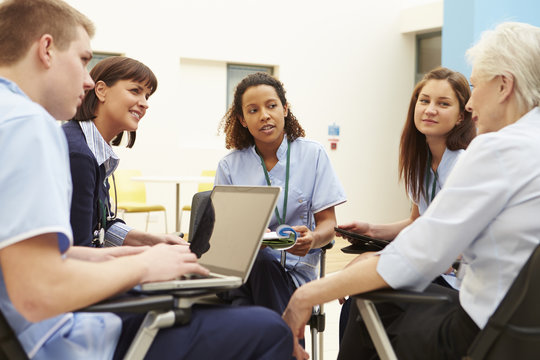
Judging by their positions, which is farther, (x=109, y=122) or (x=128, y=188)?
(x=128, y=188)

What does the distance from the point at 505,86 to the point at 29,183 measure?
1065 mm

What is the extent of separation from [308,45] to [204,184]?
3.12m

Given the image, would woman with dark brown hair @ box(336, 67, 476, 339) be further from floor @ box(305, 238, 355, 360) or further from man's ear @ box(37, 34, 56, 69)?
man's ear @ box(37, 34, 56, 69)

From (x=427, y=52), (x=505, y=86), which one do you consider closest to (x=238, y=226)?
(x=505, y=86)

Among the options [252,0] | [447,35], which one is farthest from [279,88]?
[252,0]

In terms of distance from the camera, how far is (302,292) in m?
1.38

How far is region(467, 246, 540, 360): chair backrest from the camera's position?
3.49 ft

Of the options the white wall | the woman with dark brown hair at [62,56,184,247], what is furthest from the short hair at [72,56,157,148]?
the white wall

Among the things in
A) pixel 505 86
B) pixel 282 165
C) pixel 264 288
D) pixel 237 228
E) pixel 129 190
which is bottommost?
pixel 129 190

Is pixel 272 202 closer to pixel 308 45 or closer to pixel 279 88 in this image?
pixel 279 88

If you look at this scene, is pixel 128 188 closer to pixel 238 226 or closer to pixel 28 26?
pixel 238 226

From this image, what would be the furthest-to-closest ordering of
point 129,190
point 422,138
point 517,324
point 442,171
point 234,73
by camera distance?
point 234,73 < point 129,190 < point 422,138 < point 442,171 < point 517,324

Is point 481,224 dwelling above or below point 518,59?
below

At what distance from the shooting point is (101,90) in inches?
83.7
